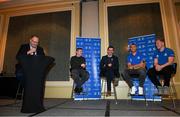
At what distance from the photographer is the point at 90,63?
444cm

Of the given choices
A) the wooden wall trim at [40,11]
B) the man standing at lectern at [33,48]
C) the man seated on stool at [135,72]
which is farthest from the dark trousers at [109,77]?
the wooden wall trim at [40,11]

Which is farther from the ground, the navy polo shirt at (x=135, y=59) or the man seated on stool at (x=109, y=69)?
the navy polo shirt at (x=135, y=59)

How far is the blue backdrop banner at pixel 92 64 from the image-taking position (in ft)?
14.1

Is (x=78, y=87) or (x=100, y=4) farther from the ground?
(x=100, y=4)

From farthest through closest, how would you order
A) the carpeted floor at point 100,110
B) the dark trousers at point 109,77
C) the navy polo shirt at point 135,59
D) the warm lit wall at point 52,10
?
the warm lit wall at point 52,10 → the navy polo shirt at point 135,59 → the dark trousers at point 109,77 → the carpeted floor at point 100,110

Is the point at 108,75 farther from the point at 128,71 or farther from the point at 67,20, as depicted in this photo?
the point at 67,20

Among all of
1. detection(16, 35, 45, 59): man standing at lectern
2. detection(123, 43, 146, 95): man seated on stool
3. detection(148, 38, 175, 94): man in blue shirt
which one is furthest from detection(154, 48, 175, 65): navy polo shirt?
detection(16, 35, 45, 59): man standing at lectern

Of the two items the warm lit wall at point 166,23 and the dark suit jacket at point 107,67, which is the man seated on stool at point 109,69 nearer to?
the dark suit jacket at point 107,67

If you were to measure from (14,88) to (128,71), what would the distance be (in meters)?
3.19

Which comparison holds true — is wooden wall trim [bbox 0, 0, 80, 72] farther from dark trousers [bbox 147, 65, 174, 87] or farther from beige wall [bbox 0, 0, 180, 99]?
dark trousers [bbox 147, 65, 174, 87]

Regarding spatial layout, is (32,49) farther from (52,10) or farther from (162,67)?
(52,10)

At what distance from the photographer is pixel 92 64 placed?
4.43 metres

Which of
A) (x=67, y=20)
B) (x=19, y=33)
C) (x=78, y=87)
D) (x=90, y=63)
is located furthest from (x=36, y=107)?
(x=19, y=33)

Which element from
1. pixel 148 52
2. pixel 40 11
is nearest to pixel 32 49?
pixel 148 52
